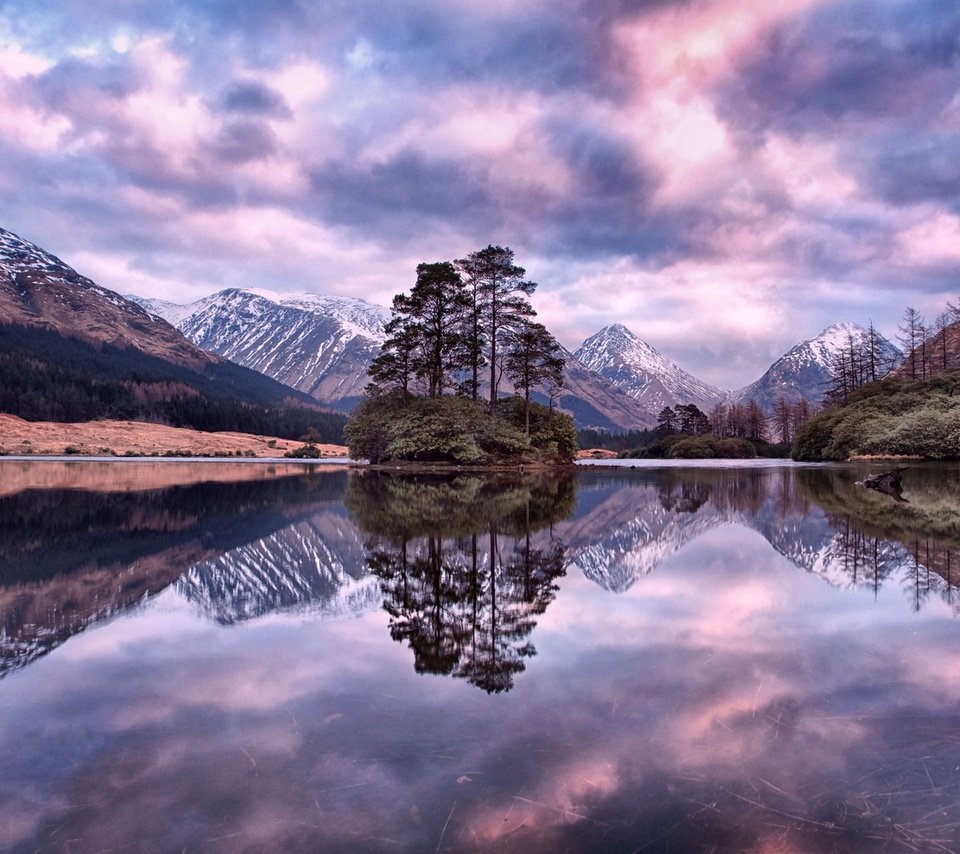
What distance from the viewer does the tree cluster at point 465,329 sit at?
156ft

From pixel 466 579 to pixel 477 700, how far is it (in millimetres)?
4380

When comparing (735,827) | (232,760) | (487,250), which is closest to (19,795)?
(232,760)

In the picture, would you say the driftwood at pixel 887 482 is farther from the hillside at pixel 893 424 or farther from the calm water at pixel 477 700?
Answer: the hillside at pixel 893 424

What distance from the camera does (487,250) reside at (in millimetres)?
47188

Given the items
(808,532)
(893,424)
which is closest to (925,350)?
(893,424)

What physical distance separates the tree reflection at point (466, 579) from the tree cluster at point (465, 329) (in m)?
29.7

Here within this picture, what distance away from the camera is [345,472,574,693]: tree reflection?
6086 millimetres

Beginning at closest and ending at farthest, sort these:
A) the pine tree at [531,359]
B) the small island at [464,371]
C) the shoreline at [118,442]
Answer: the small island at [464,371] < the pine tree at [531,359] < the shoreline at [118,442]

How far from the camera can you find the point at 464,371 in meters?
49.9

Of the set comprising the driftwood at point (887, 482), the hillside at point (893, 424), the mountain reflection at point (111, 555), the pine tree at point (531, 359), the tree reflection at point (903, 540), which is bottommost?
the mountain reflection at point (111, 555)

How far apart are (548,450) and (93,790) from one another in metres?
46.6

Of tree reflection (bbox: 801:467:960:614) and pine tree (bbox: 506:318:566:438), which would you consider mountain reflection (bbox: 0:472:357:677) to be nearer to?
tree reflection (bbox: 801:467:960:614)

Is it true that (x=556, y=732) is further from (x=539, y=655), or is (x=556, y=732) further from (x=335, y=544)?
(x=335, y=544)

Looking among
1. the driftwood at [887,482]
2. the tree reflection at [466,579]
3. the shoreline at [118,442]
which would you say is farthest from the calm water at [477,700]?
the shoreline at [118,442]
